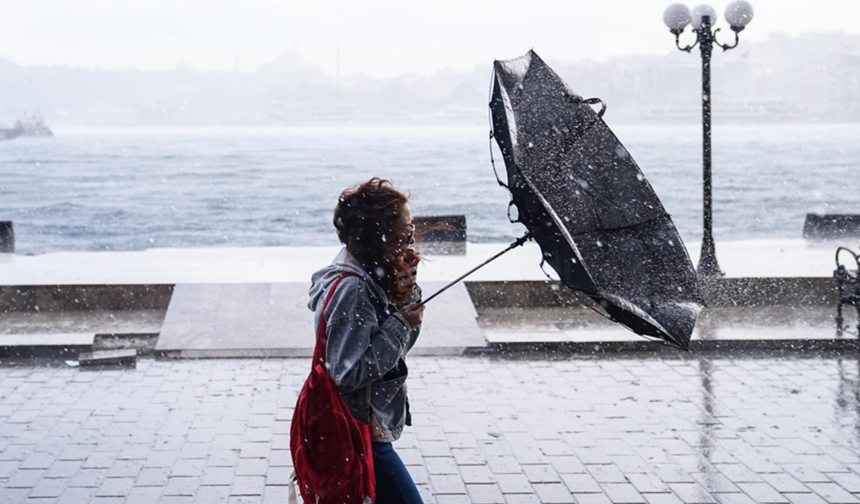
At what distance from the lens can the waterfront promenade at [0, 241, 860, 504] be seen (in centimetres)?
565

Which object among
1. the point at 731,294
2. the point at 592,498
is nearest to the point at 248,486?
the point at 592,498

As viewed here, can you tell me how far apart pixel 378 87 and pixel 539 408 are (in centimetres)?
16633

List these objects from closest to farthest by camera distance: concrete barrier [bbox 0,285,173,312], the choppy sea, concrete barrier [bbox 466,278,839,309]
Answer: concrete barrier [bbox 0,285,173,312]
concrete barrier [bbox 466,278,839,309]
the choppy sea

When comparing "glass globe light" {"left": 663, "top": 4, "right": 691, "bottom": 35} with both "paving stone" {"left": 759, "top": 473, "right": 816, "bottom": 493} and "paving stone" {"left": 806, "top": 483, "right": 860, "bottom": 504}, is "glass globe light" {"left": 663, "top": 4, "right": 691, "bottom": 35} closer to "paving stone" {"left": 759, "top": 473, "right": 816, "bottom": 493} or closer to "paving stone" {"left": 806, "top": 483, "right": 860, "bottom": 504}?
"paving stone" {"left": 759, "top": 473, "right": 816, "bottom": 493}

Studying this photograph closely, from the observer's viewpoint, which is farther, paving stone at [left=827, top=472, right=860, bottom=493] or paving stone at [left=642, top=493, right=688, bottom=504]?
paving stone at [left=827, top=472, right=860, bottom=493]

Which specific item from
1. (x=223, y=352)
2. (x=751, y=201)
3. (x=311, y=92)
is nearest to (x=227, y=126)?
(x=311, y=92)

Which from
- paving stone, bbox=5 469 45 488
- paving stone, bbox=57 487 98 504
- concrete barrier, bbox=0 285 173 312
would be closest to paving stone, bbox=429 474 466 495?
paving stone, bbox=57 487 98 504

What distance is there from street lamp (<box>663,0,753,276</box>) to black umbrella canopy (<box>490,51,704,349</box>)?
351 inches

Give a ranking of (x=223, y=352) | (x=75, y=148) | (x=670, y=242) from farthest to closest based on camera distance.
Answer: (x=75, y=148)
(x=223, y=352)
(x=670, y=242)

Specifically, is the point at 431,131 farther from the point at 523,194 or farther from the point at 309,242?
the point at 523,194

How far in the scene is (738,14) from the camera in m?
12.8

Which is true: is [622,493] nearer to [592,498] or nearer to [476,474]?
[592,498]

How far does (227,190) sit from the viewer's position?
88.1 metres

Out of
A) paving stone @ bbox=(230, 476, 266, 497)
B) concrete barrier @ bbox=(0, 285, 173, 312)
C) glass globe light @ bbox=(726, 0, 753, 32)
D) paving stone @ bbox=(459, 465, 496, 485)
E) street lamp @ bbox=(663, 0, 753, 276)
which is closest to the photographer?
paving stone @ bbox=(230, 476, 266, 497)
